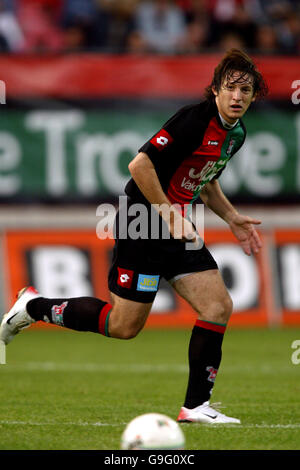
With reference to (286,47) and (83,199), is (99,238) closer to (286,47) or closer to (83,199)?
(83,199)

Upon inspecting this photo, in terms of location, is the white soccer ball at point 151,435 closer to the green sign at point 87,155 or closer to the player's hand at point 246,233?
the player's hand at point 246,233

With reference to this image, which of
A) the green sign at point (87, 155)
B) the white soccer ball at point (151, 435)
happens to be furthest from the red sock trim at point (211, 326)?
the green sign at point (87, 155)

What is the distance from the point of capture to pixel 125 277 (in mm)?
5945

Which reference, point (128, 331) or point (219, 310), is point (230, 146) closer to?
point (219, 310)

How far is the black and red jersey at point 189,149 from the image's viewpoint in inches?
224

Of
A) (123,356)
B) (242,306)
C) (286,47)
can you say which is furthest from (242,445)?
(286,47)

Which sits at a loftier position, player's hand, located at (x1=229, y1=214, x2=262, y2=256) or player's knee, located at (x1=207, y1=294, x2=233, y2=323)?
player's hand, located at (x1=229, y1=214, x2=262, y2=256)

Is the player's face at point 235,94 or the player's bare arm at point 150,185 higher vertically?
the player's face at point 235,94

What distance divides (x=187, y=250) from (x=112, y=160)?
6.72 meters

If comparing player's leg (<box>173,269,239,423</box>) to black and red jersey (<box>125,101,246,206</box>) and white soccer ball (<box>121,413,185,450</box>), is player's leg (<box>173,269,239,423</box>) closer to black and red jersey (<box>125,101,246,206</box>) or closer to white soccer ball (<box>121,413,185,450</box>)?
black and red jersey (<box>125,101,246,206</box>)

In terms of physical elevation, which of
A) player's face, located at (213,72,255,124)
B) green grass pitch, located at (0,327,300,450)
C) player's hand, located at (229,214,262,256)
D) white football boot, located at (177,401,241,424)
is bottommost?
green grass pitch, located at (0,327,300,450)

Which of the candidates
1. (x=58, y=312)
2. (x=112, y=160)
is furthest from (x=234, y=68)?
(x=112, y=160)

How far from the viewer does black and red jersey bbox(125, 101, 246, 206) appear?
5678 millimetres

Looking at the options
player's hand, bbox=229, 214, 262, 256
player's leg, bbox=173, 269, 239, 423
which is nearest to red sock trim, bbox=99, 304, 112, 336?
player's leg, bbox=173, 269, 239, 423
